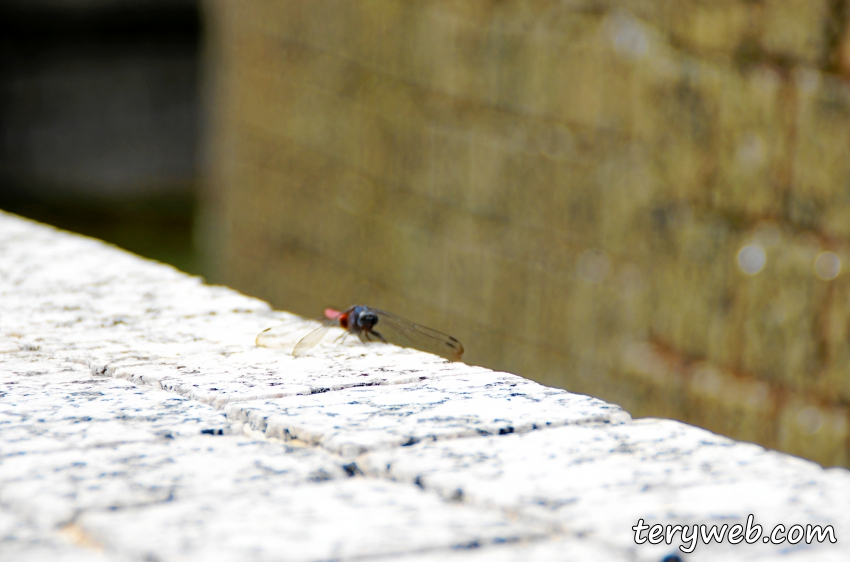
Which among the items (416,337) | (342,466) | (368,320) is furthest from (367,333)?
(342,466)

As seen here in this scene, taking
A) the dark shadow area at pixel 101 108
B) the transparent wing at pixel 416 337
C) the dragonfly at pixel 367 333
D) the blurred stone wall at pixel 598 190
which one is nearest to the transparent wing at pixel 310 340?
the dragonfly at pixel 367 333

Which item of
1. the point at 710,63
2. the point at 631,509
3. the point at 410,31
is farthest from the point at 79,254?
the point at 410,31

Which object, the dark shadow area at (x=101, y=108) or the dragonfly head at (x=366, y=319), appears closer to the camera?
the dragonfly head at (x=366, y=319)

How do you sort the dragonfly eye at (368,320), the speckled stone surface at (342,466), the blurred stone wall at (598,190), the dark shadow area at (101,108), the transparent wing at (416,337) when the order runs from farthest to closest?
1. the dark shadow area at (101,108)
2. the blurred stone wall at (598,190)
3. the transparent wing at (416,337)
4. the dragonfly eye at (368,320)
5. the speckled stone surface at (342,466)

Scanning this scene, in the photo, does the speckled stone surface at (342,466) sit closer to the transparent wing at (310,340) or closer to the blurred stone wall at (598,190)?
the transparent wing at (310,340)

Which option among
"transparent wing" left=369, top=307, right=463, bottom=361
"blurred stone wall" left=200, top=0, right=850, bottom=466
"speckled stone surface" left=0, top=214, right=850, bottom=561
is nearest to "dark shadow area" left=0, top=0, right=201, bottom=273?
"blurred stone wall" left=200, top=0, right=850, bottom=466

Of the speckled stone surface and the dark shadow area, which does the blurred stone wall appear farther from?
the dark shadow area

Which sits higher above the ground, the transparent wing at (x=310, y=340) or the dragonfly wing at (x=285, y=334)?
the dragonfly wing at (x=285, y=334)
